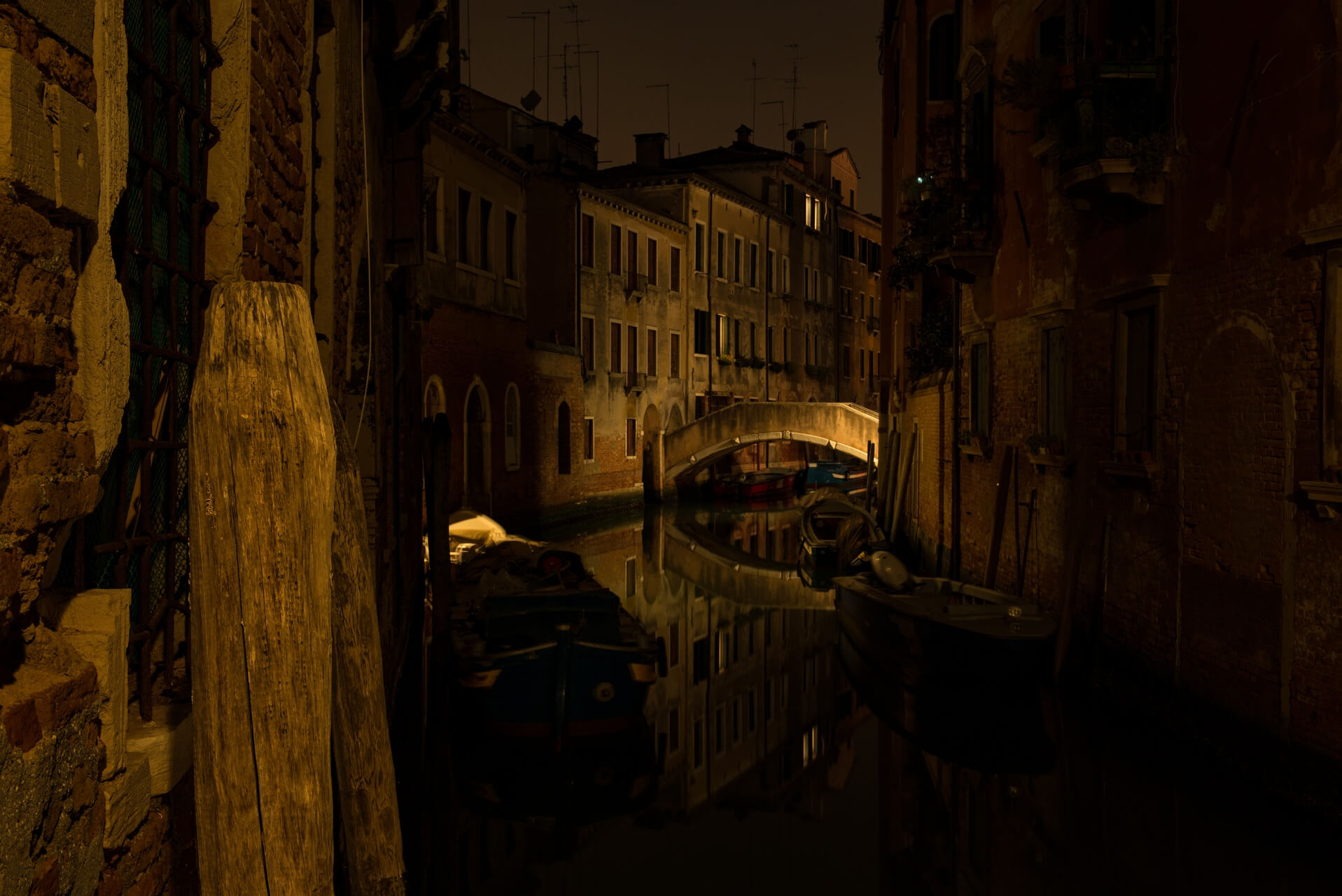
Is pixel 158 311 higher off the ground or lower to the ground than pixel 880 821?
higher

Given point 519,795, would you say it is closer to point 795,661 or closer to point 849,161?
point 795,661

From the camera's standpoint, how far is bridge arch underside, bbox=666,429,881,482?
25.4 meters

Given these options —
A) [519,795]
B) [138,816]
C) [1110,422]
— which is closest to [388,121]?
[519,795]

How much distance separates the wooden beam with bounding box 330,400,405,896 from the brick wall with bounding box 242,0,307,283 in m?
0.99

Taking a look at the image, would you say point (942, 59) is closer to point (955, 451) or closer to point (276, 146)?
point (955, 451)

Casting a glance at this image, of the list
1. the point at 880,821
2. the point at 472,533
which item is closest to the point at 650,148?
the point at 472,533

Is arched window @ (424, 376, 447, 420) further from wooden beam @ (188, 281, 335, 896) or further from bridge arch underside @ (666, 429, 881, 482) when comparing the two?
wooden beam @ (188, 281, 335, 896)

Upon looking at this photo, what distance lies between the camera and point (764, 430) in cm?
2569

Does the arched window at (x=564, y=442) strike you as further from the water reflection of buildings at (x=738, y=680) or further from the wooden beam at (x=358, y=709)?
the wooden beam at (x=358, y=709)

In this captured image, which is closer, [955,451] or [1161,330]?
[1161,330]

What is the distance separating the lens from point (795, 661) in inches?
452

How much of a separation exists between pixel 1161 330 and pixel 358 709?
6289 millimetres

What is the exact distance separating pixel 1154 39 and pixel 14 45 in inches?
284

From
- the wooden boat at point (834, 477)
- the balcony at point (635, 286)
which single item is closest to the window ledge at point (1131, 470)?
the balcony at point (635, 286)
